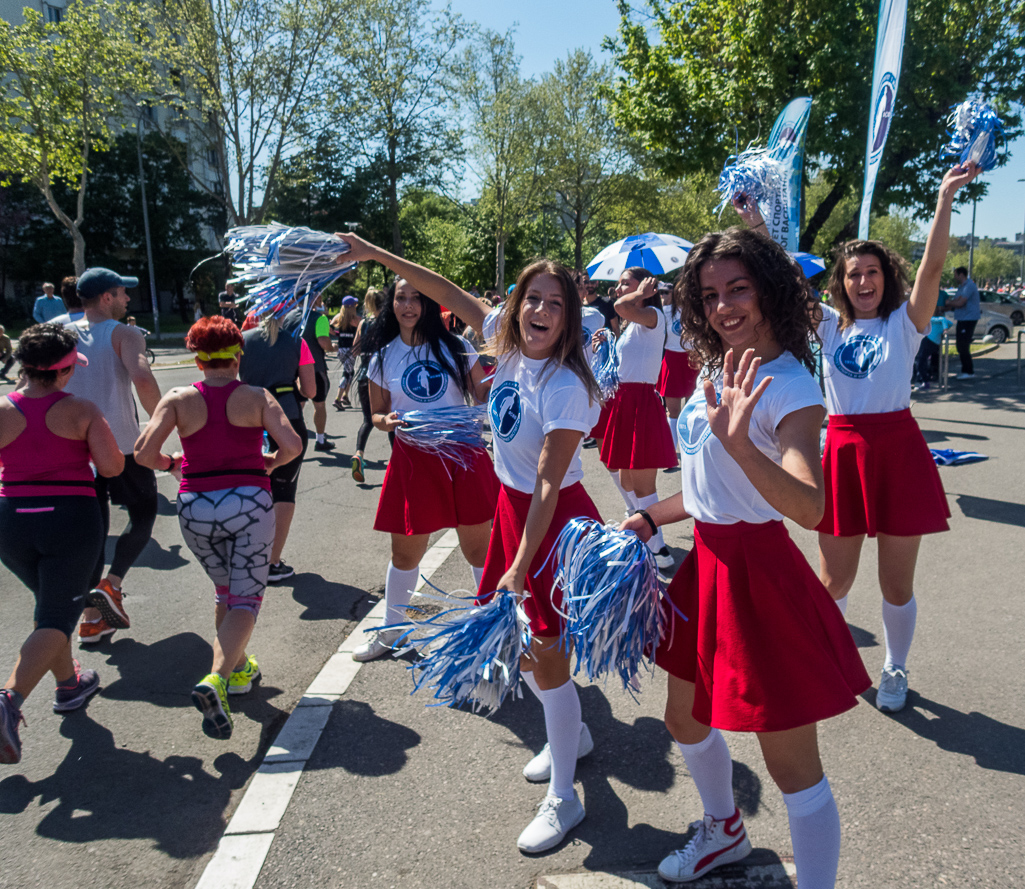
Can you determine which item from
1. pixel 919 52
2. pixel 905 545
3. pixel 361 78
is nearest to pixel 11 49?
pixel 361 78

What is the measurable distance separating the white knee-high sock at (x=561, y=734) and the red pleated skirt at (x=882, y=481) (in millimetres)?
1529

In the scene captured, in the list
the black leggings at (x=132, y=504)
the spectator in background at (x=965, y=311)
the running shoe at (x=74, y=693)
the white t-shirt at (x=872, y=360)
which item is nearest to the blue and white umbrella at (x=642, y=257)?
the white t-shirt at (x=872, y=360)

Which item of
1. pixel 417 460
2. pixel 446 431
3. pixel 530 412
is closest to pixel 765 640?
pixel 530 412

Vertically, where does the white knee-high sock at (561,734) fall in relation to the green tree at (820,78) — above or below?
below

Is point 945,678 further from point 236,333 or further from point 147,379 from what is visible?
point 147,379

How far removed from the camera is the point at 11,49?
24156mm

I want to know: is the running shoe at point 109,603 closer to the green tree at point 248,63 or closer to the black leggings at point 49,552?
the black leggings at point 49,552

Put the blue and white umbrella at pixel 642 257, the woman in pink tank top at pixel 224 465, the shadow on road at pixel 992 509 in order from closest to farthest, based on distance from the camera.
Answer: the woman in pink tank top at pixel 224 465 → the shadow on road at pixel 992 509 → the blue and white umbrella at pixel 642 257

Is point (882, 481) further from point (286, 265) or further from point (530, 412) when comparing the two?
point (286, 265)

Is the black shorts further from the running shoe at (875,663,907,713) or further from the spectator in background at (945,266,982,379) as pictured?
the spectator in background at (945,266,982,379)

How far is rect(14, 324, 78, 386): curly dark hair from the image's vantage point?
340cm

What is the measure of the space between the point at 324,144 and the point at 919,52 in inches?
1092

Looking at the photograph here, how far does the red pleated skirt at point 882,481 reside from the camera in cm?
341

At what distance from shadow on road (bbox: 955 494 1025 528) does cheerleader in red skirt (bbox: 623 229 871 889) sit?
536 cm
